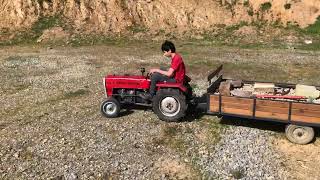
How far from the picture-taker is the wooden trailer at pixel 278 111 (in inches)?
463

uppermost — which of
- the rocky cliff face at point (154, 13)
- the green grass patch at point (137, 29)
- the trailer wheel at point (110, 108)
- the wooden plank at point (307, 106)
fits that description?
the rocky cliff face at point (154, 13)

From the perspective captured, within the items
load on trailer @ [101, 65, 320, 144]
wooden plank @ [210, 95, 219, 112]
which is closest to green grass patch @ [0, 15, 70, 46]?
load on trailer @ [101, 65, 320, 144]

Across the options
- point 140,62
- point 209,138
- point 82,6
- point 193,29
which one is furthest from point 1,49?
point 209,138

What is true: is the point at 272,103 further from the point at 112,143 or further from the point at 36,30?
the point at 36,30

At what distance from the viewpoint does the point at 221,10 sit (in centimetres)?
3559

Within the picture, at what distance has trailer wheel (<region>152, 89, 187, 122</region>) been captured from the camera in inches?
526

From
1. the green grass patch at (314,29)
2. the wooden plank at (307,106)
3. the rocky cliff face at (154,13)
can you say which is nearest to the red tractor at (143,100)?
the wooden plank at (307,106)

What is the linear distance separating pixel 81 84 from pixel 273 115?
10631 mm

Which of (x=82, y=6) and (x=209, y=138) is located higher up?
(x=82, y=6)

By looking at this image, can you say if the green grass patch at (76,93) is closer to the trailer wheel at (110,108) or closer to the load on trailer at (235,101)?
the load on trailer at (235,101)

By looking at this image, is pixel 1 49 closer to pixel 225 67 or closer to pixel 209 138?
pixel 225 67

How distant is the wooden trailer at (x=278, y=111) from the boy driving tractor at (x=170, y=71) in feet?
4.53

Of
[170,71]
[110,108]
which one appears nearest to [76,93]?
[110,108]

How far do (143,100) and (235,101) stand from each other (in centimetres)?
355
